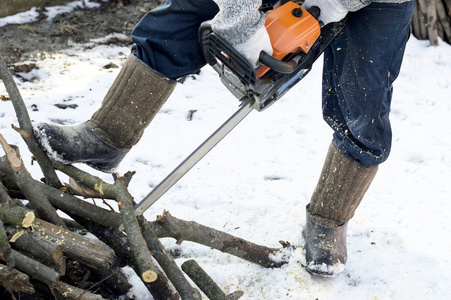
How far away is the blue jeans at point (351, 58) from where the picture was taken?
1701mm

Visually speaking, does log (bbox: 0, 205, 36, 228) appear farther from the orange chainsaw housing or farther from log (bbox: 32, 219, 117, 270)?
the orange chainsaw housing

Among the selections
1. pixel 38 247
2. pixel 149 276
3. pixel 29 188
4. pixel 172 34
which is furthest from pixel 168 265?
pixel 172 34

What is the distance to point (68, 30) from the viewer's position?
13.1 ft

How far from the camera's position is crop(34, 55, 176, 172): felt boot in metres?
1.89

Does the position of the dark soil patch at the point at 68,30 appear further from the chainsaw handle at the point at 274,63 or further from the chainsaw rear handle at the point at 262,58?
the chainsaw handle at the point at 274,63

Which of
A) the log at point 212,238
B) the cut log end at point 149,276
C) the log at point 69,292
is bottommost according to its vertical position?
the log at point 212,238

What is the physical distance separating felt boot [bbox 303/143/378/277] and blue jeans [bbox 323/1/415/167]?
2.8 inches

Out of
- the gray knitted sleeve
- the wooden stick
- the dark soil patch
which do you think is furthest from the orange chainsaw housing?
the dark soil patch

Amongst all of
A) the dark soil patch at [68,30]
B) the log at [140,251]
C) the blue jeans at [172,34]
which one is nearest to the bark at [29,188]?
the log at [140,251]

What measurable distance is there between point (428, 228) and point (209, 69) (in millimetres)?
2164

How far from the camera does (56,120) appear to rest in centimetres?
283

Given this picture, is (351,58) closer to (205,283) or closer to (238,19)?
(238,19)

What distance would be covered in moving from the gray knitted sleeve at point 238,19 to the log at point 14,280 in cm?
100

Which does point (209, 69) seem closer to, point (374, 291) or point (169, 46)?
point (169, 46)
